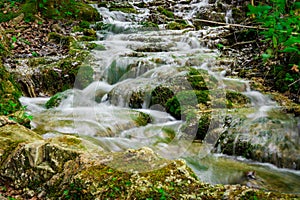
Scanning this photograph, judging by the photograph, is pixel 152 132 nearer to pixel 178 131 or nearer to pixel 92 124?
pixel 178 131

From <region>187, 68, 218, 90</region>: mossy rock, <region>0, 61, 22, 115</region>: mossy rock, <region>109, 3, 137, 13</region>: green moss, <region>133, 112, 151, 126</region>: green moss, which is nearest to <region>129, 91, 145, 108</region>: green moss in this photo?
<region>133, 112, 151, 126</region>: green moss

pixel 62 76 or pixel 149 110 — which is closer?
pixel 149 110

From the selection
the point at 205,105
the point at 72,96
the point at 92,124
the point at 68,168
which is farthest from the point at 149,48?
the point at 68,168

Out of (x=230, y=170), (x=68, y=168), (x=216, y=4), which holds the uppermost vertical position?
(x=216, y=4)

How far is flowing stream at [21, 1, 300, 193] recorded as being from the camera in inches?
175

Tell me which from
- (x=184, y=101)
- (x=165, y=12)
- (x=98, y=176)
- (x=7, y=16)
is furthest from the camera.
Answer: (x=165, y=12)

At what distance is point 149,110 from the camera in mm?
6828

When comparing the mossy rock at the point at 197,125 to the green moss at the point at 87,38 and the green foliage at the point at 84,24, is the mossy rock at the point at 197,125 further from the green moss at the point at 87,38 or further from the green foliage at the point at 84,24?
the green foliage at the point at 84,24

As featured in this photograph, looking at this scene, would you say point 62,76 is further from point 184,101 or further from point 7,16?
point 7,16

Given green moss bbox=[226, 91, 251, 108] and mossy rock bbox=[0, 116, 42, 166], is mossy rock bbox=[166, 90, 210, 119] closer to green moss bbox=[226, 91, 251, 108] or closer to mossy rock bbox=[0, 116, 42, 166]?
green moss bbox=[226, 91, 251, 108]

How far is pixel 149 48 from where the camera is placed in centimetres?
1034

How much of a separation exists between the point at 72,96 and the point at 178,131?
3396mm

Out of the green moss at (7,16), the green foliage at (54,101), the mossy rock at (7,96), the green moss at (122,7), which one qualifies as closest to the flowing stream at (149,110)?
the green foliage at (54,101)

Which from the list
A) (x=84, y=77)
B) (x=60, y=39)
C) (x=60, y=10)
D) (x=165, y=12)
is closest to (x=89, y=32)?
(x=60, y=39)
